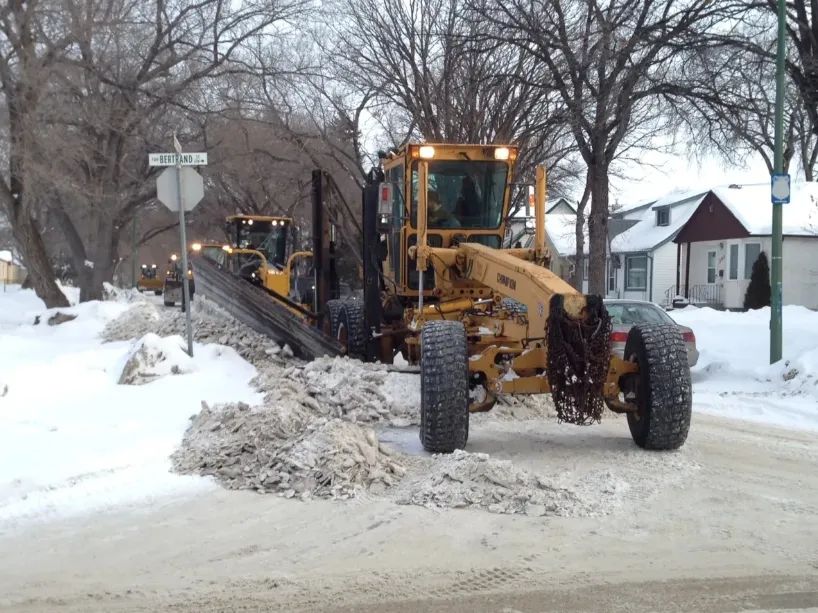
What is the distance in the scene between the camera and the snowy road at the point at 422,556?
14.7 ft

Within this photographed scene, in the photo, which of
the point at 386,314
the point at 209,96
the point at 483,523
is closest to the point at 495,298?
the point at 386,314

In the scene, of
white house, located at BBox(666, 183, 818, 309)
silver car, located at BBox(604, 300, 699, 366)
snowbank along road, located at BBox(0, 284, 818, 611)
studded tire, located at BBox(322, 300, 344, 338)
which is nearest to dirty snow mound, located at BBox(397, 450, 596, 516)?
snowbank along road, located at BBox(0, 284, 818, 611)

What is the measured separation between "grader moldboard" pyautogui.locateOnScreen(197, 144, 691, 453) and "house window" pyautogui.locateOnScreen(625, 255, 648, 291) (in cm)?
3095

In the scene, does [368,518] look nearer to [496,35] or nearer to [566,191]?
[496,35]

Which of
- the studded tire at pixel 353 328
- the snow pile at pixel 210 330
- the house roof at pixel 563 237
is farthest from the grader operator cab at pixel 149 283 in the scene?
the studded tire at pixel 353 328

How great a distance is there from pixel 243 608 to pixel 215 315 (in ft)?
32.3

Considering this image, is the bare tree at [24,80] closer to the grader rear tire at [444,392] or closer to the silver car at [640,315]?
the silver car at [640,315]

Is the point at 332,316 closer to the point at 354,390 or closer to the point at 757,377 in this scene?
the point at 354,390

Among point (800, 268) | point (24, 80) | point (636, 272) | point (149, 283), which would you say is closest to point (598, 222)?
point (24, 80)

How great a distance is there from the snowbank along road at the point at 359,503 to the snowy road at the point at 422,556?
0.02 m

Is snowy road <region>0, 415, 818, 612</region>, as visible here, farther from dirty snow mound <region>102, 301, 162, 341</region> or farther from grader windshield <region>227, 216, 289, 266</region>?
grader windshield <region>227, 216, 289, 266</region>

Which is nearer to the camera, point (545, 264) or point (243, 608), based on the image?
point (243, 608)

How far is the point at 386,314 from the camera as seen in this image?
1148 cm

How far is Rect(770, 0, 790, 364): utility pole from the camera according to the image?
12562 millimetres
